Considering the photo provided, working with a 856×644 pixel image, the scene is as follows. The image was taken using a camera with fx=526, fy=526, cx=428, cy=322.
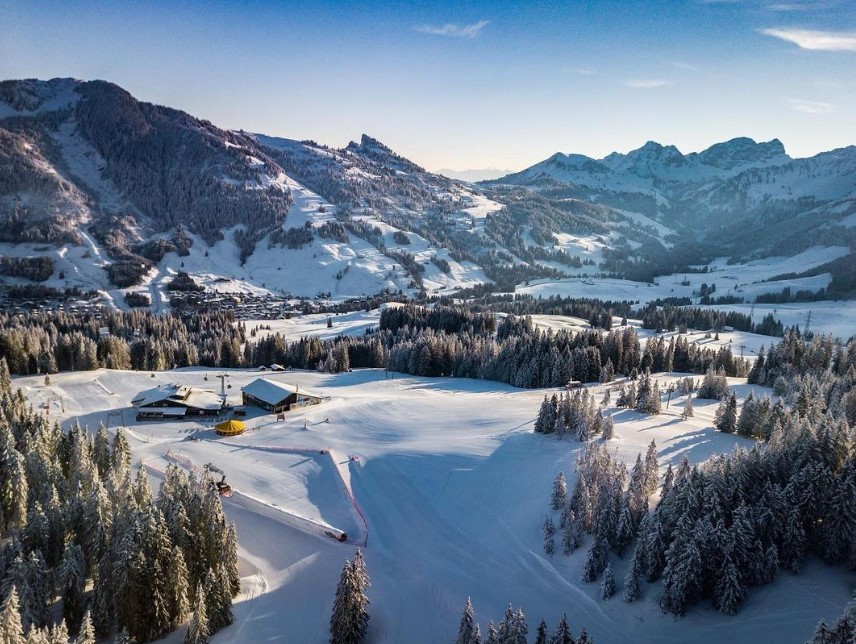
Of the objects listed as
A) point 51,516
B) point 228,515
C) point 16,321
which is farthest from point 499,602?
point 16,321

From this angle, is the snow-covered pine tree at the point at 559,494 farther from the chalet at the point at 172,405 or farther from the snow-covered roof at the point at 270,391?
the chalet at the point at 172,405

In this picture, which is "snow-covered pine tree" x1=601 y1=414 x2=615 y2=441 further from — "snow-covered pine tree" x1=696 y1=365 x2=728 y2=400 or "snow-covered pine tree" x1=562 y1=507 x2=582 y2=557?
"snow-covered pine tree" x1=696 y1=365 x2=728 y2=400

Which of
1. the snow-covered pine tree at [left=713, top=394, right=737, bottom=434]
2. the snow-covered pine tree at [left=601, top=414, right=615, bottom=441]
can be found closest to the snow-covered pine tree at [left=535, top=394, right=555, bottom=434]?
the snow-covered pine tree at [left=601, top=414, right=615, bottom=441]

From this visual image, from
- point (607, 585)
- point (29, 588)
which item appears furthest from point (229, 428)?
point (607, 585)

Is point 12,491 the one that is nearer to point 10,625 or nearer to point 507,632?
point 10,625

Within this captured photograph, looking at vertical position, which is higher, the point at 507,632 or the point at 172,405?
the point at 172,405

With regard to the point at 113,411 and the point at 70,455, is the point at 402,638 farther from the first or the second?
the point at 113,411
